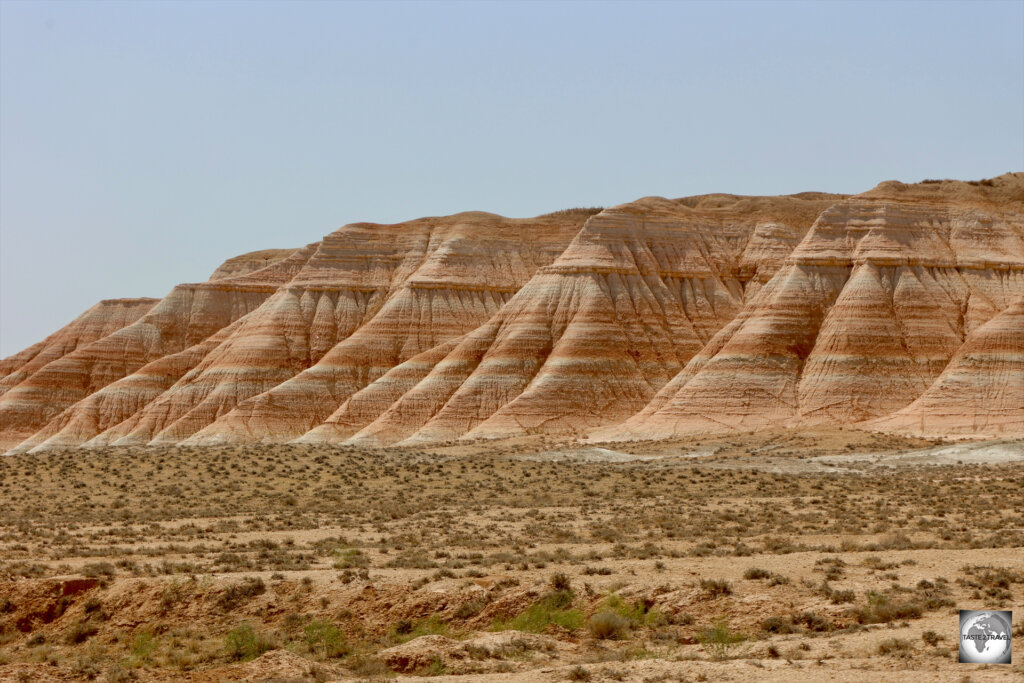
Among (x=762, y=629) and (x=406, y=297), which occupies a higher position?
(x=406, y=297)

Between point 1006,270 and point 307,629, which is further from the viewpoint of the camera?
point 1006,270

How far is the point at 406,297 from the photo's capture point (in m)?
94.8

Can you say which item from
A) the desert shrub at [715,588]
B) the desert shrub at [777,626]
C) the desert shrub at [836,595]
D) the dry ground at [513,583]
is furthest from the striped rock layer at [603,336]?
the desert shrub at [777,626]

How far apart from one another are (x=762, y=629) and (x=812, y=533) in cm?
940

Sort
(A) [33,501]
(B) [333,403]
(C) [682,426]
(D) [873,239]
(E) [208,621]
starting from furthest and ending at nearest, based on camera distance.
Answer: (B) [333,403] < (D) [873,239] < (C) [682,426] < (A) [33,501] < (E) [208,621]

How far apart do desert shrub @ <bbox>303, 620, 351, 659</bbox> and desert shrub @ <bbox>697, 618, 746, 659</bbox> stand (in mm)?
5023

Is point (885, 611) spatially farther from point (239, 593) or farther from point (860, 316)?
point (860, 316)

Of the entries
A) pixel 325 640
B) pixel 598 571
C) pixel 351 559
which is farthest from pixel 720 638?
pixel 351 559

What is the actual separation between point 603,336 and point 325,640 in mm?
63452

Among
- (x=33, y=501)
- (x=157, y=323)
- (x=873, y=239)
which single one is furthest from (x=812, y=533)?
(x=157, y=323)

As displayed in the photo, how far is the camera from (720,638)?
1677 centimetres

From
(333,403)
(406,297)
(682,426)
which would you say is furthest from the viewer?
(406,297)

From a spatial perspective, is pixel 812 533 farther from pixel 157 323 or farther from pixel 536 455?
pixel 157 323

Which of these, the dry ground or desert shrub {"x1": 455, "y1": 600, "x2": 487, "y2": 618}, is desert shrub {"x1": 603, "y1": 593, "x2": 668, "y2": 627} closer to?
the dry ground
